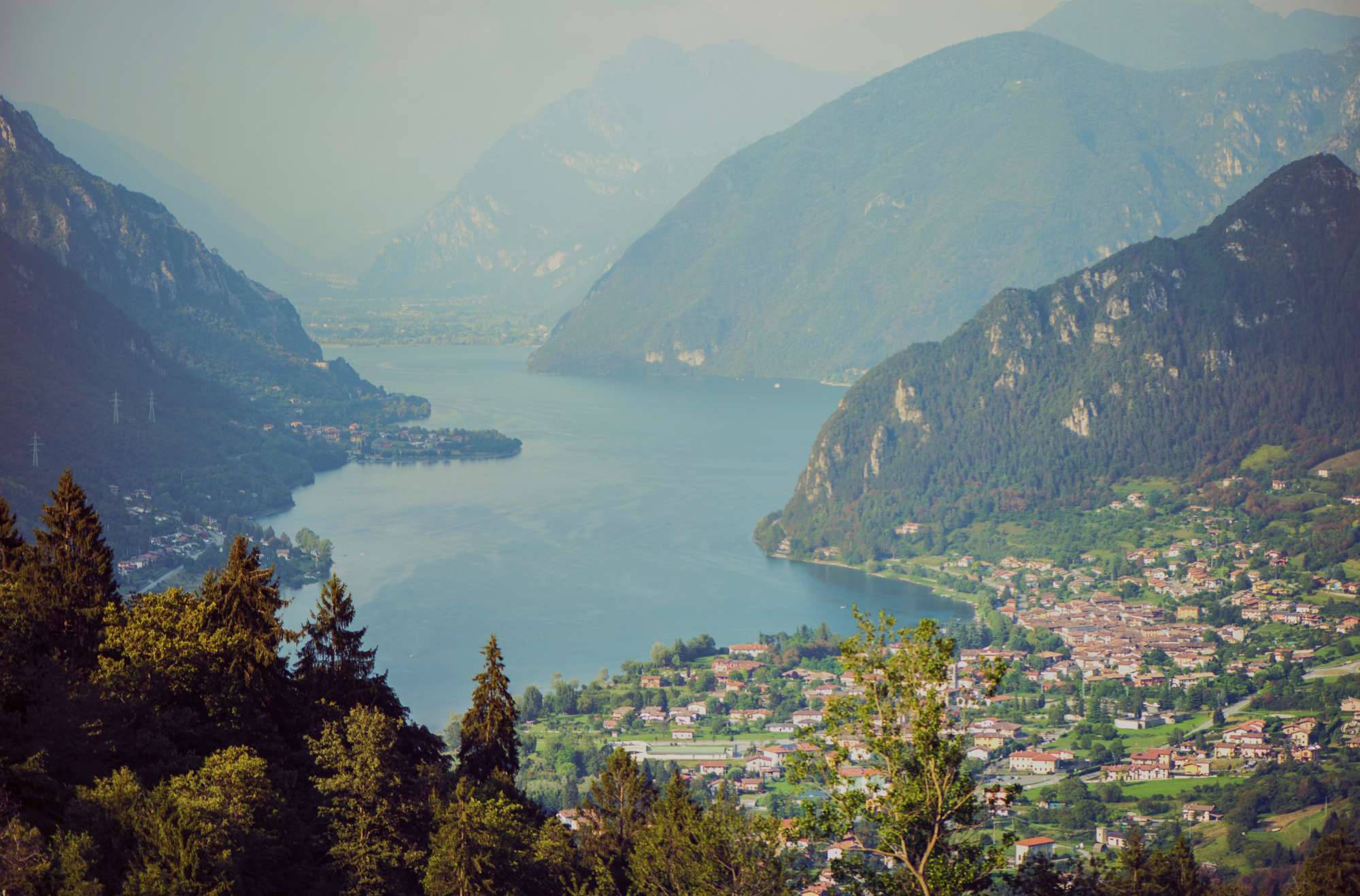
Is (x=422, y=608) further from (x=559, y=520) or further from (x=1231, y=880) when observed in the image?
(x=1231, y=880)

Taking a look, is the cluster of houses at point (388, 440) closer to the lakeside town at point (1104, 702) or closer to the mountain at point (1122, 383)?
the mountain at point (1122, 383)

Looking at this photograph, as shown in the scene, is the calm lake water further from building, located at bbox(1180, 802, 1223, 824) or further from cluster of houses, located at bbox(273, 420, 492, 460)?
building, located at bbox(1180, 802, 1223, 824)

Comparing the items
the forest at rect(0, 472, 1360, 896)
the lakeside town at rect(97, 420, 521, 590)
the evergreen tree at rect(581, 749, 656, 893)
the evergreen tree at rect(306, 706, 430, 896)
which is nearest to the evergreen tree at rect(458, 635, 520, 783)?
the forest at rect(0, 472, 1360, 896)

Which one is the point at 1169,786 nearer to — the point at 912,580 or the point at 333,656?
the point at 333,656

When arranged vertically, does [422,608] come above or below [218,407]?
below

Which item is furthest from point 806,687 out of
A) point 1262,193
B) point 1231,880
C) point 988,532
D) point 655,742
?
point 1262,193

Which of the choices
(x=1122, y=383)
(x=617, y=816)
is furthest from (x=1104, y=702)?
(x=1122, y=383)
